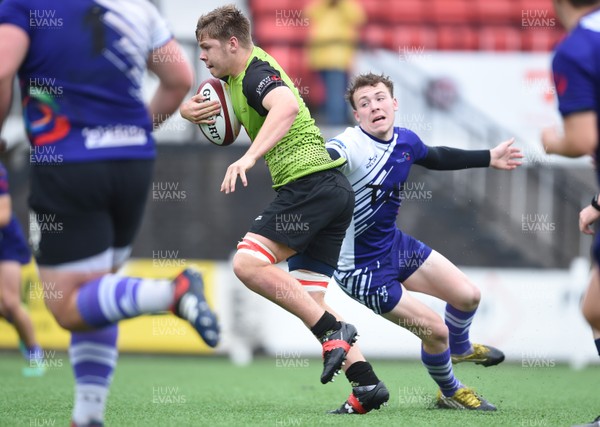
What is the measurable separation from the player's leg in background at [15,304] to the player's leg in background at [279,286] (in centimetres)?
380

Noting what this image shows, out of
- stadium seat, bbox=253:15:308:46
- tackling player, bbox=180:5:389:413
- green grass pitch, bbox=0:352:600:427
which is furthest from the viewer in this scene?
stadium seat, bbox=253:15:308:46

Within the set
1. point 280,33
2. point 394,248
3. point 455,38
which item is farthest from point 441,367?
point 455,38

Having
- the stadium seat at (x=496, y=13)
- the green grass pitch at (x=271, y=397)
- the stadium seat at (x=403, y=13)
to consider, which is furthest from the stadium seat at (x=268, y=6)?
the green grass pitch at (x=271, y=397)

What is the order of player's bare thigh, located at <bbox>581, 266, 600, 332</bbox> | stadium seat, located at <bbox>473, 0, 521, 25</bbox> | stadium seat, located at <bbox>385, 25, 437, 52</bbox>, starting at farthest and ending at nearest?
1. stadium seat, located at <bbox>473, 0, 521, 25</bbox>
2. stadium seat, located at <bbox>385, 25, 437, 52</bbox>
3. player's bare thigh, located at <bbox>581, 266, 600, 332</bbox>

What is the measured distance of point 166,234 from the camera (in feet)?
40.7

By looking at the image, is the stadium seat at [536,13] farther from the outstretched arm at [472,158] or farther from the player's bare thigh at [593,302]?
the player's bare thigh at [593,302]

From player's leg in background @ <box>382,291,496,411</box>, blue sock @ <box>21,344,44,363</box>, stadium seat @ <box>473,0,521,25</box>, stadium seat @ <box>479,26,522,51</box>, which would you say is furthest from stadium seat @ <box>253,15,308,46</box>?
player's leg in background @ <box>382,291,496,411</box>

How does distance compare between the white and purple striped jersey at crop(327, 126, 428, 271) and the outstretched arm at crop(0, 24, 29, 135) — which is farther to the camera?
the white and purple striped jersey at crop(327, 126, 428, 271)

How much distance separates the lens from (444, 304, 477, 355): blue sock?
19.4ft

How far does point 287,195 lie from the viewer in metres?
5.14

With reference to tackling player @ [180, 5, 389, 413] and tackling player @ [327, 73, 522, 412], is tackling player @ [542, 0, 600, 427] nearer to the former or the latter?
tackling player @ [180, 5, 389, 413]

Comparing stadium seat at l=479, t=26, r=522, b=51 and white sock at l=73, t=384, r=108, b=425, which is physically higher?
stadium seat at l=479, t=26, r=522, b=51

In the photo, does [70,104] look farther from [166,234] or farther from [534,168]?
[534,168]

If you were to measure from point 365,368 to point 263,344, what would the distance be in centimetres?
603
